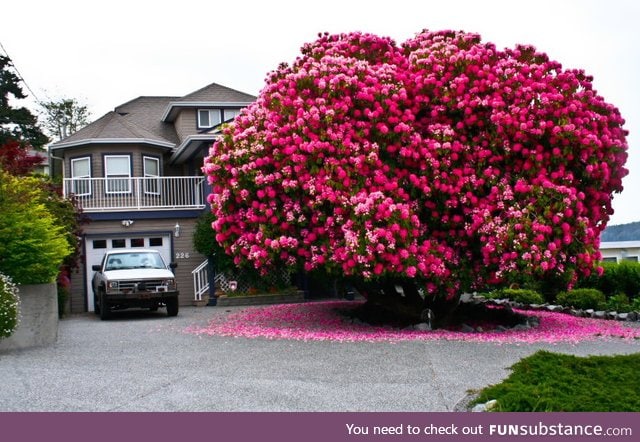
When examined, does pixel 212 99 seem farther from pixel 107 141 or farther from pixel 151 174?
pixel 107 141

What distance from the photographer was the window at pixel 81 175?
25.0m

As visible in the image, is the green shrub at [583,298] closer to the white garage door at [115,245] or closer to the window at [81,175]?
the white garage door at [115,245]

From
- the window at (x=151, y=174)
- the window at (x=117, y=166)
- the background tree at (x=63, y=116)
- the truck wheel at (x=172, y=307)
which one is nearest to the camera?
the truck wheel at (x=172, y=307)

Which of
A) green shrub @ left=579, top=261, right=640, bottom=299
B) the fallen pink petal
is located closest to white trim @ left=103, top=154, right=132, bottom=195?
the fallen pink petal

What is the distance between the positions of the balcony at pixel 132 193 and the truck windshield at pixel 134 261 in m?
4.66

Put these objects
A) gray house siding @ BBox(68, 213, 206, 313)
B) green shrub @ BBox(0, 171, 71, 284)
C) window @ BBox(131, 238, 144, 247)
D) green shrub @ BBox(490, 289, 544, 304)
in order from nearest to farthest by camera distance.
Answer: green shrub @ BBox(0, 171, 71, 284) → green shrub @ BBox(490, 289, 544, 304) → gray house siding @ BBox(68, 213, 206, 313) → window @ BBox(131, 238, 144, 247)

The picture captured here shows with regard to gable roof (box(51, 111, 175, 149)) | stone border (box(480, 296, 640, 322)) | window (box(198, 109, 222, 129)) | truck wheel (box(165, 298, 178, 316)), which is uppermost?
window (box(198, 109, 222, 129))

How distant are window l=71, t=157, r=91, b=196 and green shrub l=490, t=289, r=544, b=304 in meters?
13.7

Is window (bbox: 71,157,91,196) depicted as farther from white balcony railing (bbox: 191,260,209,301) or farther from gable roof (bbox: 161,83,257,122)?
white balcony railing (bbox: 191,260,209,301)

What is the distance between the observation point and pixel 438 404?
6.87 meters

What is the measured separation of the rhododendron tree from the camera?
12414 mm

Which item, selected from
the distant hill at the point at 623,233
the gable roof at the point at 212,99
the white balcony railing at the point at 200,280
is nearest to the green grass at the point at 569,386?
the white balcony railing at the point at 200,280
